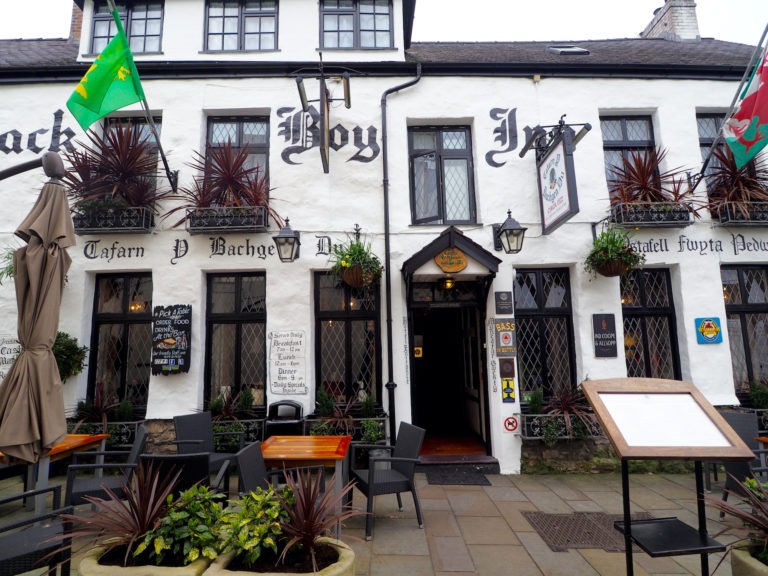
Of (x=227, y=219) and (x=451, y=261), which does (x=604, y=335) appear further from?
(x=227, y=219)

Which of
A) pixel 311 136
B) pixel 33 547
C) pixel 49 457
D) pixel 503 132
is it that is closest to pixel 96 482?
pixel 49 457

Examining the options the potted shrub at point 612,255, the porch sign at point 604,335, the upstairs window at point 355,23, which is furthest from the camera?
the upstairs window at point 355,23

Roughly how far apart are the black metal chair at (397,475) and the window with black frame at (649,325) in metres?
4.24

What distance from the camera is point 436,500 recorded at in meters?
5.30

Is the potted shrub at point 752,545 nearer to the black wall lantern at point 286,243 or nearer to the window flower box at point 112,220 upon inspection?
the black wall lantern at point 286,243

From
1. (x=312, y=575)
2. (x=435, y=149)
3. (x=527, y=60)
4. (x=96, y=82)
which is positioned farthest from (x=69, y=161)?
(x=527, y=60)

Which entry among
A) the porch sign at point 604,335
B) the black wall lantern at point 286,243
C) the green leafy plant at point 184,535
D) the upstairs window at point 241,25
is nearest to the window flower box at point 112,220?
the black wall lantern at point 286,243

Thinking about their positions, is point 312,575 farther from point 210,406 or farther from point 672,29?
point 672,29

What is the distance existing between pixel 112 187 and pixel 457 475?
6871mm

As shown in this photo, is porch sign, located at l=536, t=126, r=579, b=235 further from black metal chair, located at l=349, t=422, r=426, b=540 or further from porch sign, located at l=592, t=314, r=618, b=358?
black metal chair, located at l=349, t=422, r=426, b=540

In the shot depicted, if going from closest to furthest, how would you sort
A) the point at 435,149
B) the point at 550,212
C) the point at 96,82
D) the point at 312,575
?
the point at 312,575, the point at 96,82, the point at 550,212, the point at 435,149

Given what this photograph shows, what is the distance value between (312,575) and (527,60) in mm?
8370

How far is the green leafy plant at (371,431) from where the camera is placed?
20.1 feet

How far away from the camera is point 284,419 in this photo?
627 cm
